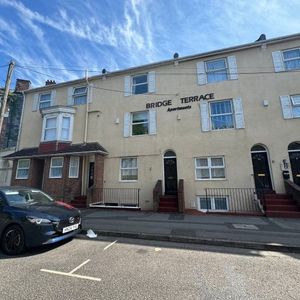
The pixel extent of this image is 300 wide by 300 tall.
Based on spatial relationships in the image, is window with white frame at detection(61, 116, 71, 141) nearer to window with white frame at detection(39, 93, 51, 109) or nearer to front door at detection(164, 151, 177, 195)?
window with white frame at detection(39, 93, 51, 109)

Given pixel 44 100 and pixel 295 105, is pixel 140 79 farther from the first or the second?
pixel 295 105

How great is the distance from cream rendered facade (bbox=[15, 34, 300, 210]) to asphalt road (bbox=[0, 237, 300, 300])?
7229 mm

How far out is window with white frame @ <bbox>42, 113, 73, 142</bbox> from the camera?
1509 cm

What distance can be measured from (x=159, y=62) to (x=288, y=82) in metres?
7.82

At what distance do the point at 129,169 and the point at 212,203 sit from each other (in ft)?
18.0

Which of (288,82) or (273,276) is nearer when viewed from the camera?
(273,276)

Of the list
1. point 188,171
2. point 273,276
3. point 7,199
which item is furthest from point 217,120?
point 7,199

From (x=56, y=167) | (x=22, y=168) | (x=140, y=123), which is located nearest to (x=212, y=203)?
(x=140, y=123)

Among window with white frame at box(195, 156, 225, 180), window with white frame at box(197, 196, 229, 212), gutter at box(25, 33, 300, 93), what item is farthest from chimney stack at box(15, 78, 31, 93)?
window with white frame at box(197, 196, 229, 212)

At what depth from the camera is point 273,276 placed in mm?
3926

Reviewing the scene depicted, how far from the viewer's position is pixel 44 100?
17250 mm

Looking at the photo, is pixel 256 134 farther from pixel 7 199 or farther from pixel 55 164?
pixel 55 164

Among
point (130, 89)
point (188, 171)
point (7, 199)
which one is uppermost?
point (130, 89)

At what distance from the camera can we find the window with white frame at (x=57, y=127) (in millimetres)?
Result: 15094
